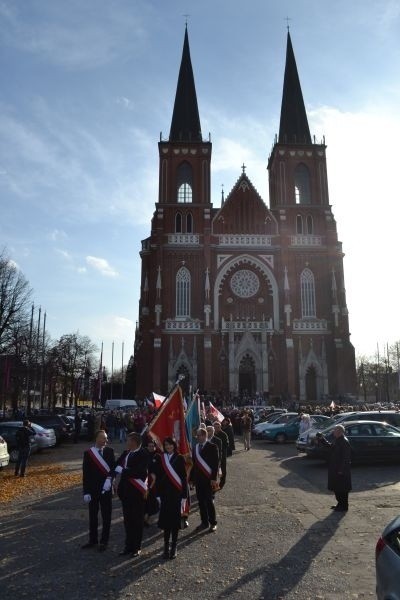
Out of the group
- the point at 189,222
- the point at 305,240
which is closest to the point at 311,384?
the point at 305,240

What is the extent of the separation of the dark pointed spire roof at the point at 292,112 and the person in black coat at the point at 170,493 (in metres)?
50.6

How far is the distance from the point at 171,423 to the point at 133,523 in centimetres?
236

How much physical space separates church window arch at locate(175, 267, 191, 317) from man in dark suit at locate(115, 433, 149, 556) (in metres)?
41.4

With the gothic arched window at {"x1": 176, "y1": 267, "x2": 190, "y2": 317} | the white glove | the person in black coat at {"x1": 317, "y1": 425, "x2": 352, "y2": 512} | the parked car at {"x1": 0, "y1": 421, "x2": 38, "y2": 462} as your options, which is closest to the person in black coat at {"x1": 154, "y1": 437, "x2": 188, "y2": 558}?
the white glove

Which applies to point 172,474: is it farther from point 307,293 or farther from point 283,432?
point 307,293

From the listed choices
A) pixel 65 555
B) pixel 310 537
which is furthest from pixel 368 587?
pixel 65 555

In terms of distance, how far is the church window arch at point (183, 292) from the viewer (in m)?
49.4

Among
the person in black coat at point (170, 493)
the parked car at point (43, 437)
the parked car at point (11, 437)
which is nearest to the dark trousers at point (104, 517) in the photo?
the person in black coat at point (170, 493)

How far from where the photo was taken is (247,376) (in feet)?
161

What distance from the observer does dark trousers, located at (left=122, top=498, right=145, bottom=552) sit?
7.38 m

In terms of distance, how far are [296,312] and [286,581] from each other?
4436 centimetres

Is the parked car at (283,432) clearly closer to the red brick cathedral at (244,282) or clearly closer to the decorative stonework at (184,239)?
the red brick cathedral at (244,282)

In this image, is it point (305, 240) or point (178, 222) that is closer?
point (178, 222)

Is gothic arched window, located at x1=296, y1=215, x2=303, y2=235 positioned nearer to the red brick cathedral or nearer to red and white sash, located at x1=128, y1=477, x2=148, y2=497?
the red brick cathedral
